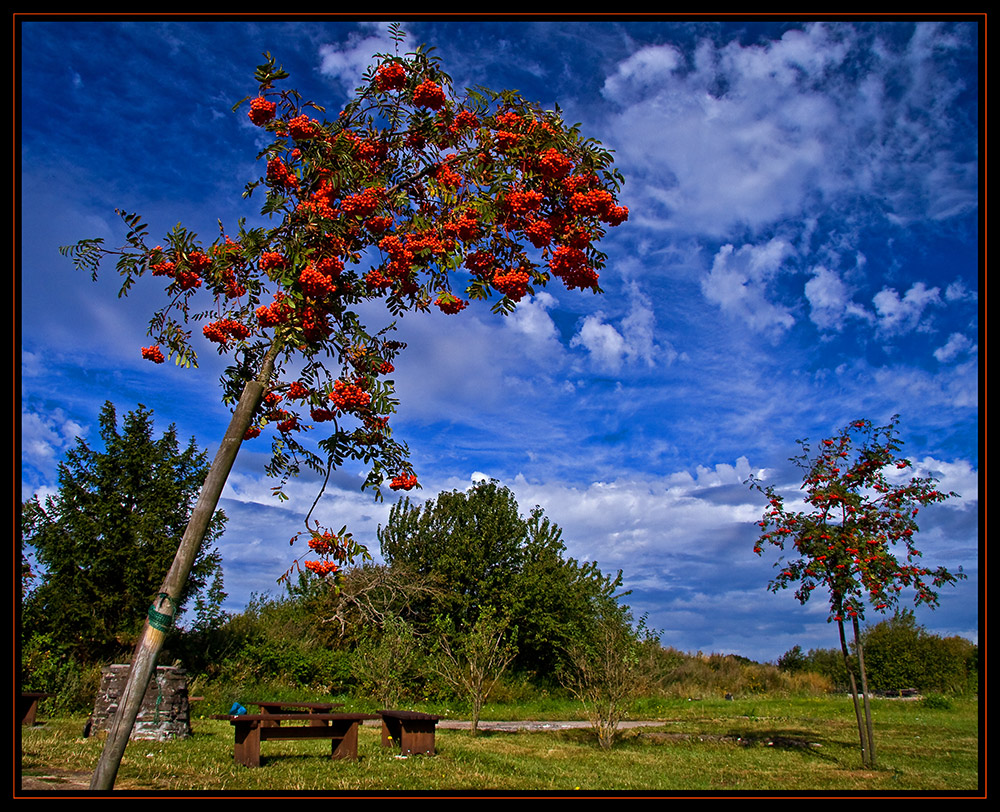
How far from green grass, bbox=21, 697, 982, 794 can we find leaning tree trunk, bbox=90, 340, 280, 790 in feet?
4.57

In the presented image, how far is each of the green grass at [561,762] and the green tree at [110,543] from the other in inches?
166

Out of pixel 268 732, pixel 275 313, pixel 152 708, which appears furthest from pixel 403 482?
pixel 152 708

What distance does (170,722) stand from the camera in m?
8.62

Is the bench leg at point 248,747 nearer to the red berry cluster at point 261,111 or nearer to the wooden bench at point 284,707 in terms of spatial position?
the wooden bench at point 284,707

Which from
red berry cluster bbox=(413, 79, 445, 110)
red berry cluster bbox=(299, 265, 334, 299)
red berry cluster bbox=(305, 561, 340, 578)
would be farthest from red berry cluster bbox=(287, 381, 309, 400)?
red berry cluster bbox=(413, 79, 445, 110)

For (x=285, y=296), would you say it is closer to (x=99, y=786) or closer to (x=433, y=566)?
(x=99, y=786)

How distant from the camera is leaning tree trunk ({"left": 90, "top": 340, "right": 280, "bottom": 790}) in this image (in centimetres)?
311

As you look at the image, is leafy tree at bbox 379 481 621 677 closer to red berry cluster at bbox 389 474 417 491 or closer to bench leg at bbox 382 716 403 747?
bench leg at bbox 382 716 403 747

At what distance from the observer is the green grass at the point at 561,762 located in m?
5.93

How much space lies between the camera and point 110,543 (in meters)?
15.1

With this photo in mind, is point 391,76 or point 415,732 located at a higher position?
point 391,76

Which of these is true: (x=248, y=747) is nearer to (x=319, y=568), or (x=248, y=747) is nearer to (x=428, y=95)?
(x=319, y=568)

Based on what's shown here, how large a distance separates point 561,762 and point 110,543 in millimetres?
11979

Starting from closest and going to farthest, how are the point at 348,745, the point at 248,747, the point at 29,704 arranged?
the point at 248,747 < the point at 348,745 < the point at 29,704
